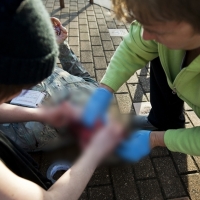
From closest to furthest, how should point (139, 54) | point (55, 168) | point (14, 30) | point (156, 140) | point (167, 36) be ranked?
point (14, 30) → point (167, 36) → point (156, 140) → point (139, 54) → point (55, 168)

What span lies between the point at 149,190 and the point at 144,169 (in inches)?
5.2

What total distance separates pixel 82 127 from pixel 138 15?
36cm

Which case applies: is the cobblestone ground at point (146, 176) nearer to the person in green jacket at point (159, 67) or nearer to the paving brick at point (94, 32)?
the person in green jacket at point (159, 67)

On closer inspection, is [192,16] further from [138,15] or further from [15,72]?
[15,72]

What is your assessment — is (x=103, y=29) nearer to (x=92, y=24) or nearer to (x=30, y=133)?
(x=92, y=24)

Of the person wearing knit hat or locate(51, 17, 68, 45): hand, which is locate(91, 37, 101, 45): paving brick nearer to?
locate(51, 17, 68, 45): hand

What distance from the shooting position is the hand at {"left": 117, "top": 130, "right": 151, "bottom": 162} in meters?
0.73

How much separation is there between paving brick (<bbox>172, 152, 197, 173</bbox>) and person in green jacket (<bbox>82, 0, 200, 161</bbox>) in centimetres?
18

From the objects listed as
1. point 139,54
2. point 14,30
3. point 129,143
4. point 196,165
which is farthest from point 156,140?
point 14,30

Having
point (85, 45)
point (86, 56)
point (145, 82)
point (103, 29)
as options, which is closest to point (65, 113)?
point (145, 82)

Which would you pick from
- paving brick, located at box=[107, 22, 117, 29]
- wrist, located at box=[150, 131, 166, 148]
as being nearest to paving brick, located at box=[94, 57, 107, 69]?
paving brick, located at box=[107, 22, 117, 29]

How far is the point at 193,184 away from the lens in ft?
4.44

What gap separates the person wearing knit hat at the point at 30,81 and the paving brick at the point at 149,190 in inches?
23.5

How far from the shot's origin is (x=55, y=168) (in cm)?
136
